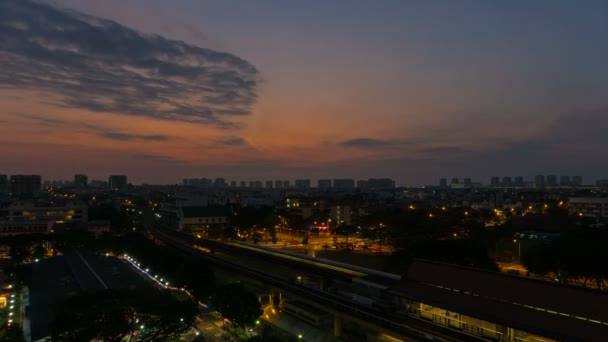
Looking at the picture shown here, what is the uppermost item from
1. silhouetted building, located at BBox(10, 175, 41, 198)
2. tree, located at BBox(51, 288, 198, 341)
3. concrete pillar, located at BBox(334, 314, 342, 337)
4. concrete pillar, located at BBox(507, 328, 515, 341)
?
silhouetted building, located at BBox(10, 175, 41, 198)

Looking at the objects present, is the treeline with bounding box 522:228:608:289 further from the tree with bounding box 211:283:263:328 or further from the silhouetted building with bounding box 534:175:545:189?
the silhouetted building with bounding box 534:175:545:189

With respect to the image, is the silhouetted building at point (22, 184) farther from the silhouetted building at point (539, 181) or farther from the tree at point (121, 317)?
the silhouetted building at point (539, 181)

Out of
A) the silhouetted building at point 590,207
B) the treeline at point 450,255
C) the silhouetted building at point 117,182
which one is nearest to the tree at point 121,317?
the treeline at point 450,255

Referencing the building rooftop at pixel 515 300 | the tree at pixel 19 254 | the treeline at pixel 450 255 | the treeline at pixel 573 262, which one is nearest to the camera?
the building rooftop at pixel 515 300

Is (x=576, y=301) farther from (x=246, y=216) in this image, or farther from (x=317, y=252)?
(x=246, y=216)

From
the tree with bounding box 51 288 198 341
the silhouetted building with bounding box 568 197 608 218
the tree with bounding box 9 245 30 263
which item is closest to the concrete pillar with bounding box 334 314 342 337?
the tree with bounding box 51 288 198 341

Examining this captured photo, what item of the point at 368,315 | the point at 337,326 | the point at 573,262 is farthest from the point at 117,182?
the point at 573,262

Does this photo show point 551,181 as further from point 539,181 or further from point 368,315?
point 368,315

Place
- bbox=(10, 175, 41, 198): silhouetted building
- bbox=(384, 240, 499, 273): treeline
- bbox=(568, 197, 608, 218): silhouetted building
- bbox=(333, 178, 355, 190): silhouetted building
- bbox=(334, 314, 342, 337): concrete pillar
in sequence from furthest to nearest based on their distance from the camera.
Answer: bbox=(333, 178, 355, 190): silhouetted building
bbox=(10, 175, 41, 198): silhouetted building
bbox=(568, 197, 608, 218): silhouetted building
bbox=(384, 240, 499, 273): treeline
bbox=(334, 314, 342, 337): concrete pillar

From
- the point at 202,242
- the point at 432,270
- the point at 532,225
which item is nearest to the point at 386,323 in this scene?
the point at 432,270

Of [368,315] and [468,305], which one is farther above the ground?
[468,305]
